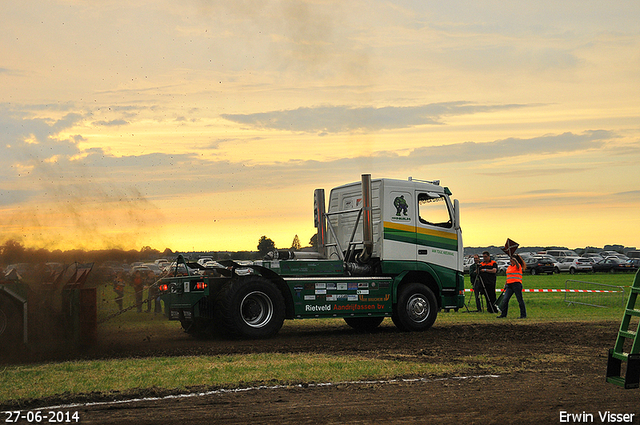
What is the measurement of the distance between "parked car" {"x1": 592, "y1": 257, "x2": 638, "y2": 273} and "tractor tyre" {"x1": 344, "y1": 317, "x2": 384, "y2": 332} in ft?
154

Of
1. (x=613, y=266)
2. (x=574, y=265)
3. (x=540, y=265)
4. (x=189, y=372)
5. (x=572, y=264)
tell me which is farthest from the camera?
(x=613, y=266)

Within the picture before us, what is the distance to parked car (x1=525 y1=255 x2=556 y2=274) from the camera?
182ft

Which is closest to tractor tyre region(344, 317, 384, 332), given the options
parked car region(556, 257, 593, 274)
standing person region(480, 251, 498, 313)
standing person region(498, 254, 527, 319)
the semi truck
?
the semi truck

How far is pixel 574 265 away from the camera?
57.3 metres

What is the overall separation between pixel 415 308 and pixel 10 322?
29.1 ft

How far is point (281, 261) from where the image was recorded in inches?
586

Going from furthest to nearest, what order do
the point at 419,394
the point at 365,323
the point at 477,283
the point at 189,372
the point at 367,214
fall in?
the point at 477,283 → the point at 365,323 → the point at 367,214 → the point at 189,372 → the point at 419,394

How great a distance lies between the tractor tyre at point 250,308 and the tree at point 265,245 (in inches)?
52.7

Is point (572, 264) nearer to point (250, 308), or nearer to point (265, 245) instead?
point (265, 245)

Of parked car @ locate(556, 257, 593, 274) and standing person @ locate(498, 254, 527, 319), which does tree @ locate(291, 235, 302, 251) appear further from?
parked car @ locate(556, 257, 593, 274)

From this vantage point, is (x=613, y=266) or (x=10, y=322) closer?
(x=10, y=322)

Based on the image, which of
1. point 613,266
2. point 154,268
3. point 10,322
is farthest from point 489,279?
point 613,266

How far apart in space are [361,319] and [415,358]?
626 cm

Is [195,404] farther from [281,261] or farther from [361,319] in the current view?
[361,319]
